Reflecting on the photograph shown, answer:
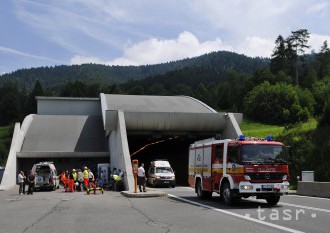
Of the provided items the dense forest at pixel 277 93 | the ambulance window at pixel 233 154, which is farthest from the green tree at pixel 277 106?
the ambulance window at pixel 233 154

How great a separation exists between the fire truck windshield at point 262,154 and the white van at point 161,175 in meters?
19.5

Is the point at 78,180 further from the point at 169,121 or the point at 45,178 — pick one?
the point at 169,121

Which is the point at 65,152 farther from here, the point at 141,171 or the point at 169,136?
the point at 141,171

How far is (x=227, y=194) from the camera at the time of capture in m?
16.9

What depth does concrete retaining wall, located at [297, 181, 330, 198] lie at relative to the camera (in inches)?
832

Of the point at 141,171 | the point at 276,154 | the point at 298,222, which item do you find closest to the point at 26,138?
the point at 141,171

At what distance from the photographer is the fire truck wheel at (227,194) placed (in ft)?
54.1

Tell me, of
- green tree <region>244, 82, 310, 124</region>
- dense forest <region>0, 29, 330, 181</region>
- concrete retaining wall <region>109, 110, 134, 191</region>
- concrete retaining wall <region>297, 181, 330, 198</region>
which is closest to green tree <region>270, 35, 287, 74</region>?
dense forest <region>0, 29, 330, 181</region>

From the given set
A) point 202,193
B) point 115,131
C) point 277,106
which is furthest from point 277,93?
point 202,193

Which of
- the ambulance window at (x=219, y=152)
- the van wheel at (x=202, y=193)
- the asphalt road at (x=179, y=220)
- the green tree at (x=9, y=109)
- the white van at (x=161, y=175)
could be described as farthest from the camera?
the green tree at (x=9, y=109)

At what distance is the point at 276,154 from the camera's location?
16391mm

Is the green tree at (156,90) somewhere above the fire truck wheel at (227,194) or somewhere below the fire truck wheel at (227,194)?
above

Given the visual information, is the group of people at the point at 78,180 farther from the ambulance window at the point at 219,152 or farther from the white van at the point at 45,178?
the ambulance window at the point at 219,152

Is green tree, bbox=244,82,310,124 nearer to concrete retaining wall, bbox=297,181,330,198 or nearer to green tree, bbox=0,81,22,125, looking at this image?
concrete retaining wall, bbox=297,181,330,198
